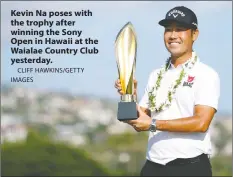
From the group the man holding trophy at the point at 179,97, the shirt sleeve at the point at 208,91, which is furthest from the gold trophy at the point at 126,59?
the shirt sleeve at the point at 208,91

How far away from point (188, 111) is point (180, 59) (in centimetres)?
28

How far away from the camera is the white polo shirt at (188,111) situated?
10.6ft

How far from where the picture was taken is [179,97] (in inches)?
129

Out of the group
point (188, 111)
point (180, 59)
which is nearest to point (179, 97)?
point (188, 111)

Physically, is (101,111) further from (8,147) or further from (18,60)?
(18,60)

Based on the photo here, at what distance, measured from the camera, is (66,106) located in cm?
2408

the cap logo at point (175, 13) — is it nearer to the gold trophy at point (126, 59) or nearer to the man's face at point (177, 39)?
the man's face at point (177, 39)

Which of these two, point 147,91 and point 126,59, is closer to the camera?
point 126,59

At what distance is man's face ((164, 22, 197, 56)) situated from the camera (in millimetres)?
3270

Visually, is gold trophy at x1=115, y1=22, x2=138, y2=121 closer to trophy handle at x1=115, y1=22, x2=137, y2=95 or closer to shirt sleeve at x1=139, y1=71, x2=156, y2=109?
trophy handle at x1=115, y1=22, x2=137, y2=95

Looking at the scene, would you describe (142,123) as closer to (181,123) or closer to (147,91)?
(181,123)

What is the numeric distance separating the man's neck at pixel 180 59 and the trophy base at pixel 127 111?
34 centimetres

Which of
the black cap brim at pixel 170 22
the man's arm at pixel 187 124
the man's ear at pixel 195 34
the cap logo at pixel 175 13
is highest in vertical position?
the cap logo at pixel 175 13

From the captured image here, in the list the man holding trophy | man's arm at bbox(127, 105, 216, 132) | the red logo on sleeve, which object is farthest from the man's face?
man's arm at bbox(127, 105, 216, 132)
